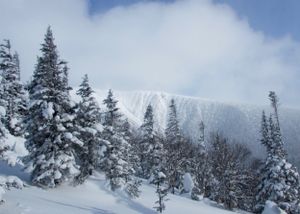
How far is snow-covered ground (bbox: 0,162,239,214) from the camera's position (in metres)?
21.4

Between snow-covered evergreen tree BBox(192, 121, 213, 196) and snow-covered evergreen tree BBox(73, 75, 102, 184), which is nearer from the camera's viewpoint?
snow-covered evergreen tree BBox(73, 75, 102, 184)

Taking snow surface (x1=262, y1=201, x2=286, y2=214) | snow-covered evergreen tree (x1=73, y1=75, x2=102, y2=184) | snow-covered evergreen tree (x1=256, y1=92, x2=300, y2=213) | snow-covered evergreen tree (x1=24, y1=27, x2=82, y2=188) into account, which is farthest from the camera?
snow-covered evergreen tree (x1=256, y1=92, x2=300, y2=213)

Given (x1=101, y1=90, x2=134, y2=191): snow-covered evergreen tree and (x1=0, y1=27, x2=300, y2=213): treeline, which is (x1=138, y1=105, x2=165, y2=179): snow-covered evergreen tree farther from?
(x1=101, y1=90, x2=134, y2=191): snow-covered evergreen tree

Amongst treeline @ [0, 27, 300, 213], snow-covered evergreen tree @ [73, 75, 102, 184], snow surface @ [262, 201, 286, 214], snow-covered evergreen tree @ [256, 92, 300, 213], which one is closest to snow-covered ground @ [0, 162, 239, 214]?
treeline @ [0, 27, 300, 213]

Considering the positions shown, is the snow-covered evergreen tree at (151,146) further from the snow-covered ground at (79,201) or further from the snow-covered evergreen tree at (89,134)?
the snow-covered evergreen tree at (89,134)

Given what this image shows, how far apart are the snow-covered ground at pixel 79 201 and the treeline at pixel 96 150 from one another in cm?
109

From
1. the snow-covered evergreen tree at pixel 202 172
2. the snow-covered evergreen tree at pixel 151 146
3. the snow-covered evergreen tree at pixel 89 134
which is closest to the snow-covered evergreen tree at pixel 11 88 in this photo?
the snow-covered evergreen tree at pixel 89 134

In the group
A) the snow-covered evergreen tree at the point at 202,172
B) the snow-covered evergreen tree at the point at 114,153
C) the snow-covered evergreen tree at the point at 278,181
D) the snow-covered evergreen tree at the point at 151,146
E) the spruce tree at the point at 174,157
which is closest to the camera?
the snow-covered evergreen tree at the point at 114,153

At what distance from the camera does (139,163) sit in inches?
2891

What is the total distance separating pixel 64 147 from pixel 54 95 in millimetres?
4632

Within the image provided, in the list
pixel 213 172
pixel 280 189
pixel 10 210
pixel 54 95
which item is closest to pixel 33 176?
pixel 54 95

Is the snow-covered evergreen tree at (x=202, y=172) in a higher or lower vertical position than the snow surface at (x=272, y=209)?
higher

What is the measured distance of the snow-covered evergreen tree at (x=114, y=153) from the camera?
38525mm

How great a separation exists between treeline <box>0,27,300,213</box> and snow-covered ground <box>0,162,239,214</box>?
1.09 metres
